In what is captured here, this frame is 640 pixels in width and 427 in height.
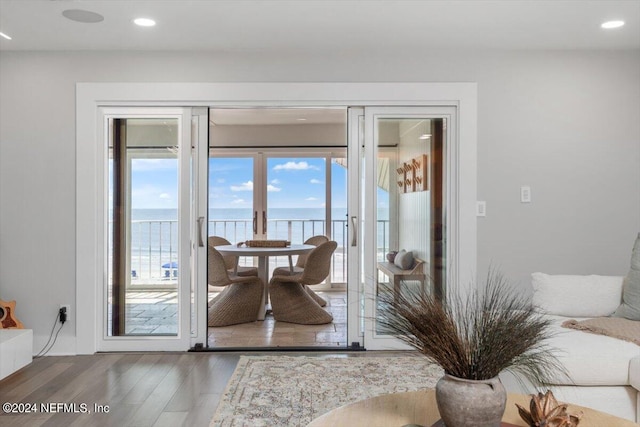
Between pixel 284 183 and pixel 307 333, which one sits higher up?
pixel 284 183

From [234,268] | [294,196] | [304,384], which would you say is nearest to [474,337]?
[304,384]

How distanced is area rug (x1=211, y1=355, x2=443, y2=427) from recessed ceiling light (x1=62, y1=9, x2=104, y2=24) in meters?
2.54

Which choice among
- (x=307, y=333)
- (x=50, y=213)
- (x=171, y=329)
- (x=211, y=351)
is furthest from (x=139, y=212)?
(x=307, y=333)

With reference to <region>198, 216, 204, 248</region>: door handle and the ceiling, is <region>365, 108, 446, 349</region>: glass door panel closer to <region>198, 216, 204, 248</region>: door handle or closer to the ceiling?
the ceiling

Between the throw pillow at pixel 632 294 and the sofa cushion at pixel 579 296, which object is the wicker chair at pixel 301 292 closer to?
the sofa cushion at pixel 579 296

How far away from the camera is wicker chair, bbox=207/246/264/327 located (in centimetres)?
516

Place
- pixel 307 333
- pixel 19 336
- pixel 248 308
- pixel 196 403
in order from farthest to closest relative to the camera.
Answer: pixel 248 308
pixel 307 333
pixel 19 336
pixel 196 403

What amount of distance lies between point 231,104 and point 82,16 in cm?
118

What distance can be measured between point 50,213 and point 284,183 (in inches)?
163

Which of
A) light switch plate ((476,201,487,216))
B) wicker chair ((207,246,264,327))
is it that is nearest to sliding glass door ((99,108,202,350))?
wicker chair ((207,246,264,327))

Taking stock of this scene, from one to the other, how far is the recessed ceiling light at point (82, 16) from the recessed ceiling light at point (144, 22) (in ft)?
0.71

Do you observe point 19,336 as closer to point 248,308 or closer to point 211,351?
point 211,351

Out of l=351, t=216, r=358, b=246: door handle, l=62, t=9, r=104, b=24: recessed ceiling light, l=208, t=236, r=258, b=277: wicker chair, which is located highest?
l=62, t=9, r=104, b=24: recessed ceiling light

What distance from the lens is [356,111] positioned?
4.04 m
